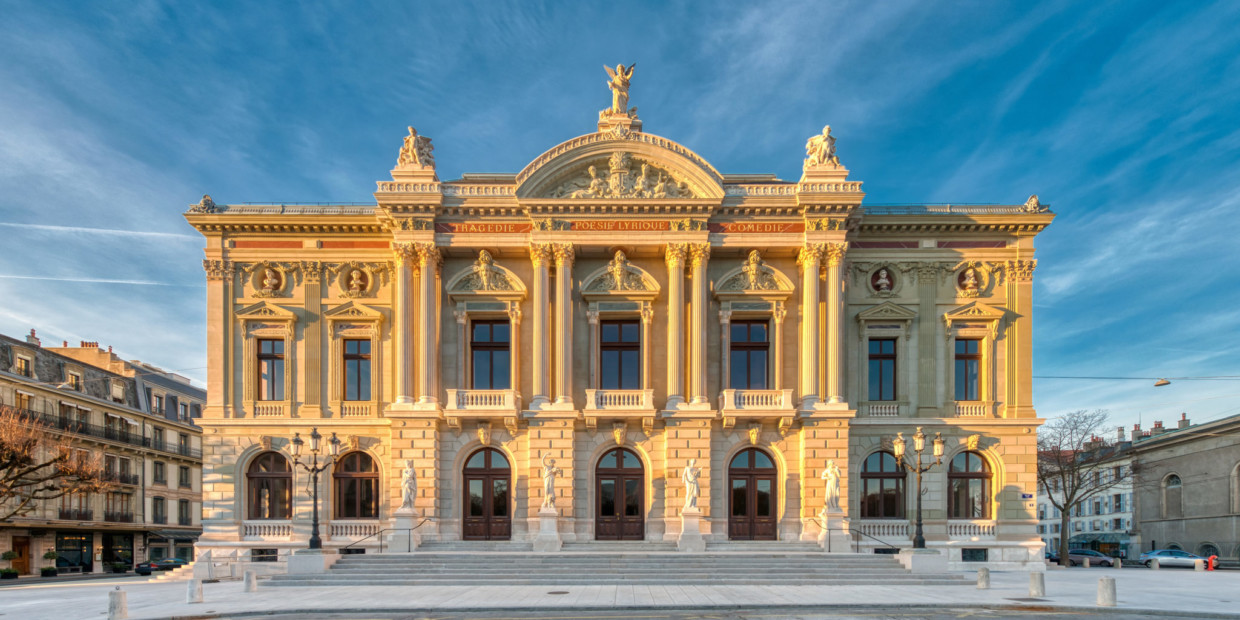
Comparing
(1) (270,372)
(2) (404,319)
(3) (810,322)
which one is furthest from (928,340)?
(1) (270,372)

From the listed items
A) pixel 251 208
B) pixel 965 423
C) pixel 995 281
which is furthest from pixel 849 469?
pixel 251 208

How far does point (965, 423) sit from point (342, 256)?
973 inches

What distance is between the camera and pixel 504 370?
3111 cm

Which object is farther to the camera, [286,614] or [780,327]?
[780,327]

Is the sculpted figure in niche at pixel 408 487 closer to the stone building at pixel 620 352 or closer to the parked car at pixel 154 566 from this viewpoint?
the stone building at pixel 620 352

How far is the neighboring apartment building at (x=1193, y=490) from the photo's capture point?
44.2 meters

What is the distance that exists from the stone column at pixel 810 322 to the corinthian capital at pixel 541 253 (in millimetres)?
9446

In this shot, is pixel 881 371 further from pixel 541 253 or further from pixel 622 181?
pixel 541 253

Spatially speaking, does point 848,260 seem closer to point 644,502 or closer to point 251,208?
point 644,502

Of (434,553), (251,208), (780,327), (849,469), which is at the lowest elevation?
(434,553)

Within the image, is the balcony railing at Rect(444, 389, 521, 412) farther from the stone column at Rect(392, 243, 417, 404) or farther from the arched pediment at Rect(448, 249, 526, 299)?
the arched pediment at Rect(448, 249, 526, 299)

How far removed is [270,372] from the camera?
31516 millimetres

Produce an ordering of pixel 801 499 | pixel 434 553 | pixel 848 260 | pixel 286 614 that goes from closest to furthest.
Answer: pixel 286 614, pixel 434 553, pixel 801 499, pixel 848 260

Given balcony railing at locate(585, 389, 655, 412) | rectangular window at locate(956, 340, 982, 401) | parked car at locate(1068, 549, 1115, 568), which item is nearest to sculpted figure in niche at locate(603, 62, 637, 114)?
balcony railing at locate(585, 389, 655, 412)
